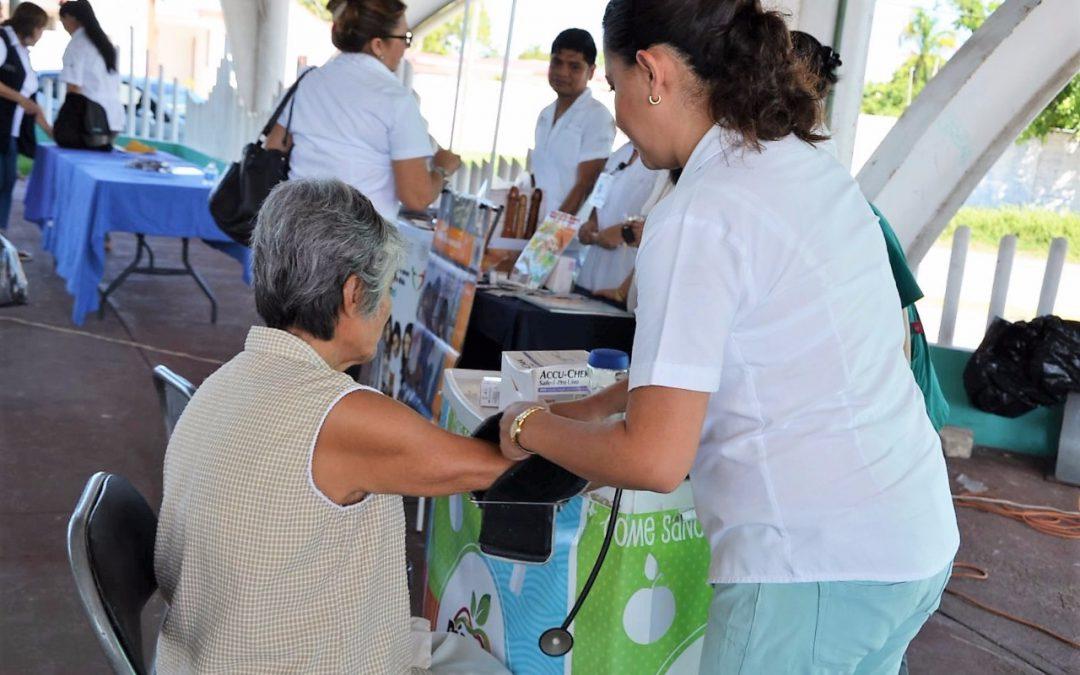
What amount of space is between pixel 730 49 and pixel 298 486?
77 cm

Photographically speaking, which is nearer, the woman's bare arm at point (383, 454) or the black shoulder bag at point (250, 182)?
the woman's bare arm at point (383, 454)

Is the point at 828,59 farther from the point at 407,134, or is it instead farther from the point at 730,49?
the point at 407,134

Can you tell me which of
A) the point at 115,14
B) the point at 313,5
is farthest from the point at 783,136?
the point at 313,5

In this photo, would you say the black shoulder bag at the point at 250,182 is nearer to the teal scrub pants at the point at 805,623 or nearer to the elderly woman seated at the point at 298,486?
the elderly woman seated at the point at 298,486

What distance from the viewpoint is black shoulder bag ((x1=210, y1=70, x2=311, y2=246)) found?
12.8 feet

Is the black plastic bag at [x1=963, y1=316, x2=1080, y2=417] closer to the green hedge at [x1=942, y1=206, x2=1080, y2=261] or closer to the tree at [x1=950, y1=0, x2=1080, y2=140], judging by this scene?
the green hedge at [x1=942, y1=206, x2=1080, y2=261]

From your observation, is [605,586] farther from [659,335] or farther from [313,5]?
[313,5]

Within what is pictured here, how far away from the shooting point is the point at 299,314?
1569 mm

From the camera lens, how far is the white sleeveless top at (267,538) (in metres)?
1.42

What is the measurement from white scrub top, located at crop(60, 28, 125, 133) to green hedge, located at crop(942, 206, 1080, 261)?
55.6 feet

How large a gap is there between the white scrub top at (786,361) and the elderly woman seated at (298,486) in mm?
384

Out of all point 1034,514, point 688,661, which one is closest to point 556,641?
point 688,661

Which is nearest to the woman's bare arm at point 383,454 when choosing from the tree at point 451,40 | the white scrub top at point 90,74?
the white scrub top at point 90,74

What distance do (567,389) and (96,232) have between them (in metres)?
4.66
